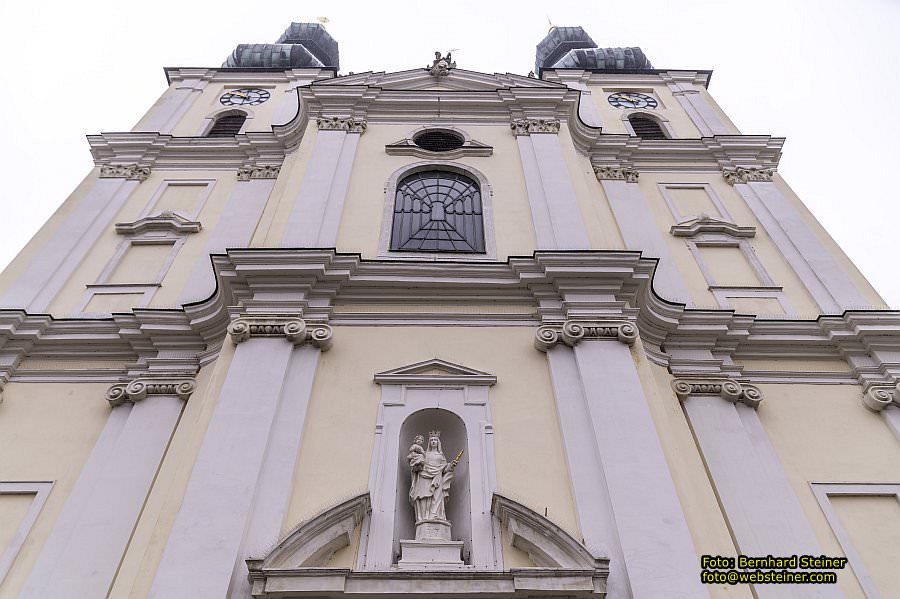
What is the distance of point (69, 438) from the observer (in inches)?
411

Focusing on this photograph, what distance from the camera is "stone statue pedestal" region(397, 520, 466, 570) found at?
761 centimetres

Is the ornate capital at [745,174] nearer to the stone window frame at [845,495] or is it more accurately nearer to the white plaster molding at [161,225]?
the stone window frame at [845,495]

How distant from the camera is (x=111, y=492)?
9.53 m

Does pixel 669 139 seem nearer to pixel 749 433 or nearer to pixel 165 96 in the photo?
pixel 749 433

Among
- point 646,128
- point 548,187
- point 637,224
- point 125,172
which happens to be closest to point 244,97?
point 125,172

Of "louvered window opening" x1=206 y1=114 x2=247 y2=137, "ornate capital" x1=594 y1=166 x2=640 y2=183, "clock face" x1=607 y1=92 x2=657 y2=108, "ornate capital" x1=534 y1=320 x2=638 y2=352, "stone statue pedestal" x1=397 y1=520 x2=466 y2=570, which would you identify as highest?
"clock face" x1=607 y1=92 x2=657 y2=108

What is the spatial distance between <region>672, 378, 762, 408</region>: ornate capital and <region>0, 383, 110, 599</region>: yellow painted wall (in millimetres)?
8280

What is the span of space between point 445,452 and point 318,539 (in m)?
2.13

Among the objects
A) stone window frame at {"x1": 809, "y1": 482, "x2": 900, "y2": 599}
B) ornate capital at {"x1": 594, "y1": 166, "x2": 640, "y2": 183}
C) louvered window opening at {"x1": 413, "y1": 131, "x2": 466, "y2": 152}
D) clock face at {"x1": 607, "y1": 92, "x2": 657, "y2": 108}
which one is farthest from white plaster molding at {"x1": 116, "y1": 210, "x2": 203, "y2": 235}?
clock face at {"x1": 607, "y1": 92, "x2": 657, "y2": 108}

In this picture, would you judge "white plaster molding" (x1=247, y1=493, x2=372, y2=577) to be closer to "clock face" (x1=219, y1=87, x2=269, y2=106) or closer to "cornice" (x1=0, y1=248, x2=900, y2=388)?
"cornice" (x1=0, y1=248, x2=900, y2=388)

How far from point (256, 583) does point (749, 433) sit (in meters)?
6.89

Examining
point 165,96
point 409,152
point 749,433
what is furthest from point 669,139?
point 165,96

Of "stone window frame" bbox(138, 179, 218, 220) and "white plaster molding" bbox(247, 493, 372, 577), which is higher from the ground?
"stone window frame" bbox(138, 179, 218, 220)

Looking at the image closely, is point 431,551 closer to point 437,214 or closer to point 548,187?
point 437,214
